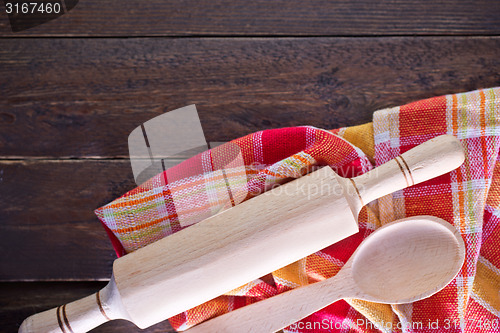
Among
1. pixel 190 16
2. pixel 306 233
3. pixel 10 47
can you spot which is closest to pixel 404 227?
pixel 306 233

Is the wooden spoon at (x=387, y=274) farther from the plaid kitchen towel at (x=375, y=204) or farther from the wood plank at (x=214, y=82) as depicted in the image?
the wood plank at (x=214, y=82)

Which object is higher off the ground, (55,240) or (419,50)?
(419,50)

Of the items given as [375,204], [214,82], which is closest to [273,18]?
[214,82]

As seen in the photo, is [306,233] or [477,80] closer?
[306,233]

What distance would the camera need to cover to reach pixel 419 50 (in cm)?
48

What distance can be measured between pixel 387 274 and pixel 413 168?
0.34 feet

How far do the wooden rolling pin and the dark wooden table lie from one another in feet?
0.39

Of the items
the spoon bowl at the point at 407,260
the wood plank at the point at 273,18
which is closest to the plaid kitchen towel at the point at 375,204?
the spoon bowl at the point at 407,260

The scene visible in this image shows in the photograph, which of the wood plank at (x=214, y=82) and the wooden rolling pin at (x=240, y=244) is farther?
the wood plank at (x=214, y=82)

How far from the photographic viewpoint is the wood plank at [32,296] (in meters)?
0.47

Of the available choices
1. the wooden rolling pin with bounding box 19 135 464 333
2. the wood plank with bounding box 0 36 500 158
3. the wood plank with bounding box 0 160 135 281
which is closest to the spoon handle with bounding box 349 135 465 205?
the wooden rolling pin with bounding box 19 135 464 333

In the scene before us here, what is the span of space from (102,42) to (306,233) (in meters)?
0.32

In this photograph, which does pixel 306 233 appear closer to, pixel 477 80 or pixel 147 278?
pixel 147 278

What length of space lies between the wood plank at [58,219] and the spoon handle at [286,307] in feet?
0.55
